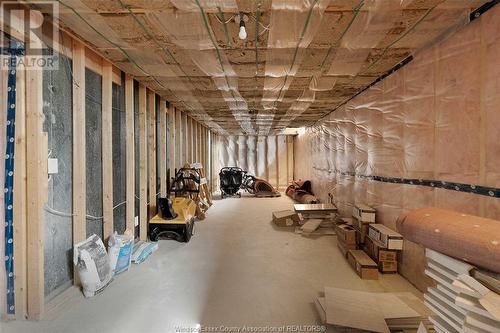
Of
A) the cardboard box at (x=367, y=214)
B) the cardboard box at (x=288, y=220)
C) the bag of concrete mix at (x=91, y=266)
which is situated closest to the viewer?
the bag of concrete mix at (x=91, y=266)

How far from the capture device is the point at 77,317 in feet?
6.25

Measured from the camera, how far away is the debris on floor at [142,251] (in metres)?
2.95

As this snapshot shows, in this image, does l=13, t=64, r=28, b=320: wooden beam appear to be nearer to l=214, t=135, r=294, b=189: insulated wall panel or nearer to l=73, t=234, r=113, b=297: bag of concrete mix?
l=73, t=234, r=113, b=297: bag of concrete mix

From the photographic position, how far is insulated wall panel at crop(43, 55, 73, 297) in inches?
80.2

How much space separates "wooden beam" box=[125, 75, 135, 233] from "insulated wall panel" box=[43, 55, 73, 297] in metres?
0.91

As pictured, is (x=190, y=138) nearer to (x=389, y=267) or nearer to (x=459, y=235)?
(x=389, y=267)

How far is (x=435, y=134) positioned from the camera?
2135mm

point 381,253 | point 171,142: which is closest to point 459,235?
point 381,253

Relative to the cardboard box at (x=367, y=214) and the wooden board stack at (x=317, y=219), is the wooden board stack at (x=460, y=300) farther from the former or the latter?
the wooden board stack at (x=317, y=219)

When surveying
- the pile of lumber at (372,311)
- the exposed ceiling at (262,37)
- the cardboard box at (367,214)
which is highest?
the exposed ceiling at (262,37)

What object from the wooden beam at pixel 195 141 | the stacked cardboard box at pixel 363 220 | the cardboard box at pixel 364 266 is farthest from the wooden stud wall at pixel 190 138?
the cardboard box at pixel 364 266

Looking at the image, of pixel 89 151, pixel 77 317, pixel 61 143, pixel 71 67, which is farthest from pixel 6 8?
pixel 77 317

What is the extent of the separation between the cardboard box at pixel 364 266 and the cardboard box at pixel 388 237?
244mm

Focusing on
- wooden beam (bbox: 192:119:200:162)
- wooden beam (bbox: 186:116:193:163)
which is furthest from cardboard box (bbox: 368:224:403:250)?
wooden beam (bbox: 192:119:200:162)
